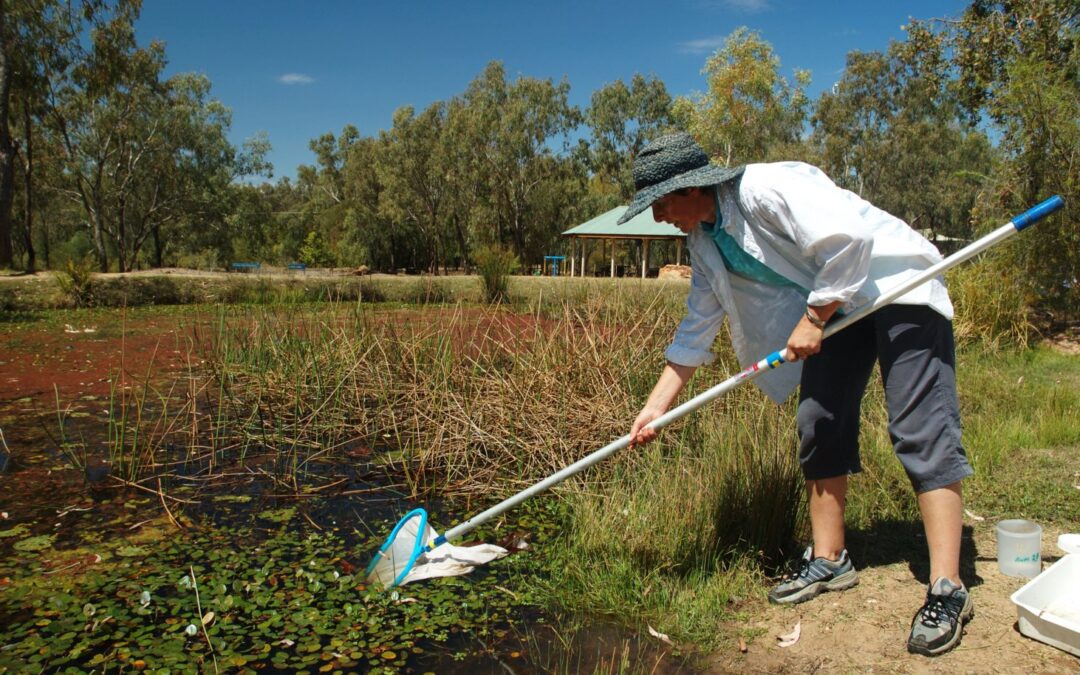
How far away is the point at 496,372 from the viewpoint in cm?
424

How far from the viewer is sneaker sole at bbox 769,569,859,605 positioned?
8.02ft

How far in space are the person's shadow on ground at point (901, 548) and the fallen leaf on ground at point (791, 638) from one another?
0.50m

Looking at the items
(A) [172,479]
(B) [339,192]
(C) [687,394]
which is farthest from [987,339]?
(B) [339,192]

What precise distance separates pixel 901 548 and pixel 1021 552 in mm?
433

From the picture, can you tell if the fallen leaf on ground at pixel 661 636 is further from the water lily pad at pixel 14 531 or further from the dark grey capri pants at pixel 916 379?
the water lily pad at pixel 14 531

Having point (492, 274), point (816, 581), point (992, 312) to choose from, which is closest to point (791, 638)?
point (816, 581)

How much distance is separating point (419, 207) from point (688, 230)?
117 feet

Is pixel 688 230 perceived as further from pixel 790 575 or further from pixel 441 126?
pixel 441 126

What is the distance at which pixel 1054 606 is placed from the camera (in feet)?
7.45

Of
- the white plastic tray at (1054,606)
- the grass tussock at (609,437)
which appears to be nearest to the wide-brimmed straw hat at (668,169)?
the grass tussock at (609,437)

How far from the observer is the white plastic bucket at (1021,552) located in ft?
7.97

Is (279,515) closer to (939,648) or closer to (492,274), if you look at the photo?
(939,648)

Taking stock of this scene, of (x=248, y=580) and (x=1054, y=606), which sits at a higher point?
(x=1054, y=606)

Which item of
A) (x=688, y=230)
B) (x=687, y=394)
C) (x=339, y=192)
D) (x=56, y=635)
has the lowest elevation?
(x=56, y=635)
